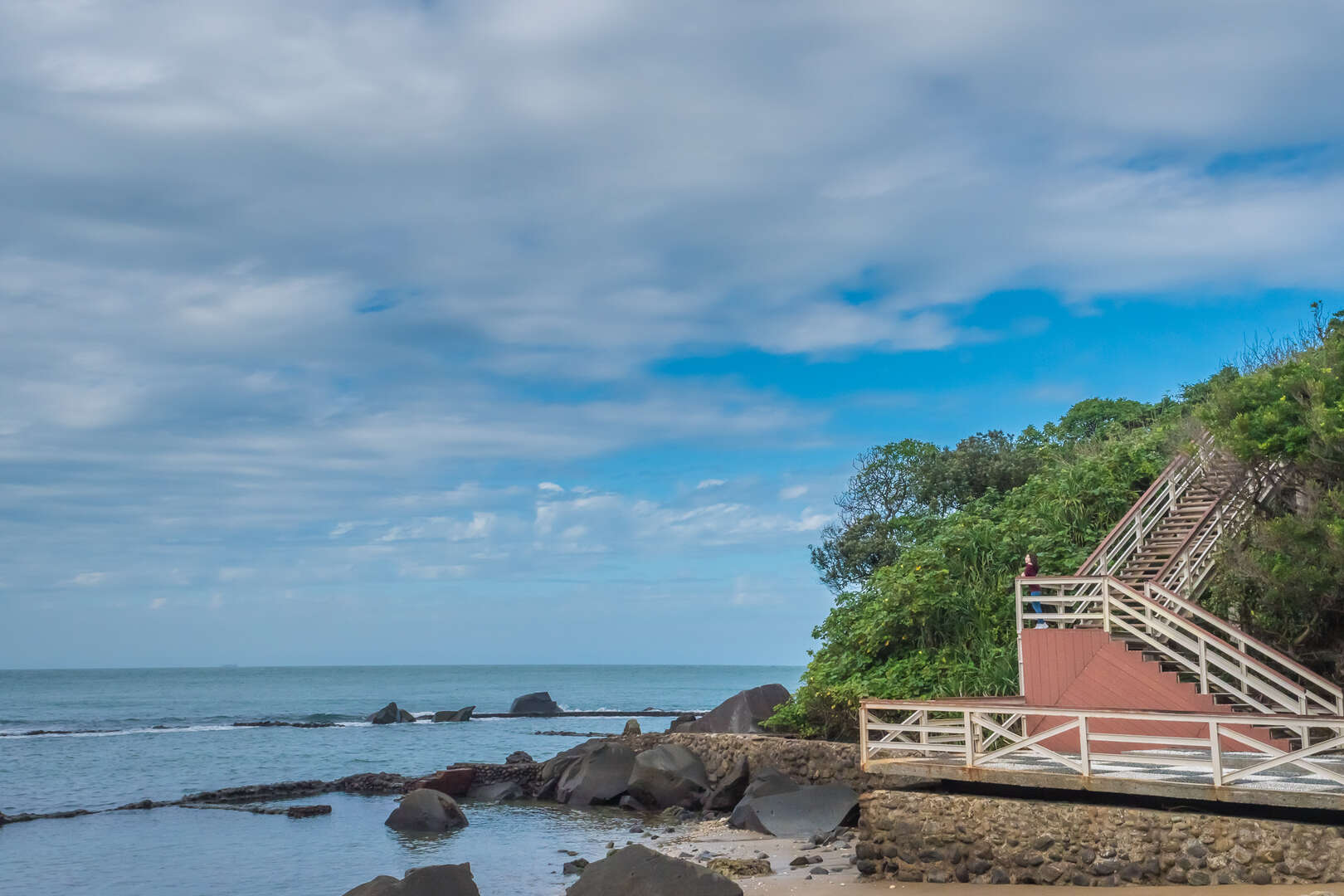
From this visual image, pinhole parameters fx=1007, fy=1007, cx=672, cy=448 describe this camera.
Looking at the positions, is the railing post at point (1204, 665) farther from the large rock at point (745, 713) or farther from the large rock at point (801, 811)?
the large rock at point (745, 713)

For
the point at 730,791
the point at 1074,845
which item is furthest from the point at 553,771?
the point at 1074,845

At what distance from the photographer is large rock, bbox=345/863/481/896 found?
42.8 ft

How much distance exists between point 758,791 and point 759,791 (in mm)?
22

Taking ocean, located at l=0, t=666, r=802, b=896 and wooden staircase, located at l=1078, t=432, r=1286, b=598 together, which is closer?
wooden staircase, located at l=1078, t=432, r=1286, b=598

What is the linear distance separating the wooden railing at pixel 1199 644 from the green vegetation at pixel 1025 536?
983mm

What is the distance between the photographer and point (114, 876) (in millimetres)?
18938

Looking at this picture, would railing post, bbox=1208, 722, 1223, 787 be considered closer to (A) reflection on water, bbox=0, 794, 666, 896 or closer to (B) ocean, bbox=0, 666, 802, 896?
(A) reflection on water, bbox=0, 794, 666, 896

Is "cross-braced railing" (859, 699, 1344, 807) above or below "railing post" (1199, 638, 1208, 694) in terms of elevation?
below

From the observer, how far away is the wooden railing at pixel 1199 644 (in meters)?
13.6

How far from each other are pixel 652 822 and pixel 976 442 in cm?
1861

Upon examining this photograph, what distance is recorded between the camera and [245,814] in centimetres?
2617

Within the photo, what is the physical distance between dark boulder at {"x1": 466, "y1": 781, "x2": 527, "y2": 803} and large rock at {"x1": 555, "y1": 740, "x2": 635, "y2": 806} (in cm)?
142

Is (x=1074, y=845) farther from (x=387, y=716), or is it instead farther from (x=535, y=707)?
(x=535, y=707)

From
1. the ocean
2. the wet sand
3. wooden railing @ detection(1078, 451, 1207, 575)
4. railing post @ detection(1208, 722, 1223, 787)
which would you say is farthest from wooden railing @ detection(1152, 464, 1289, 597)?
the ocean
